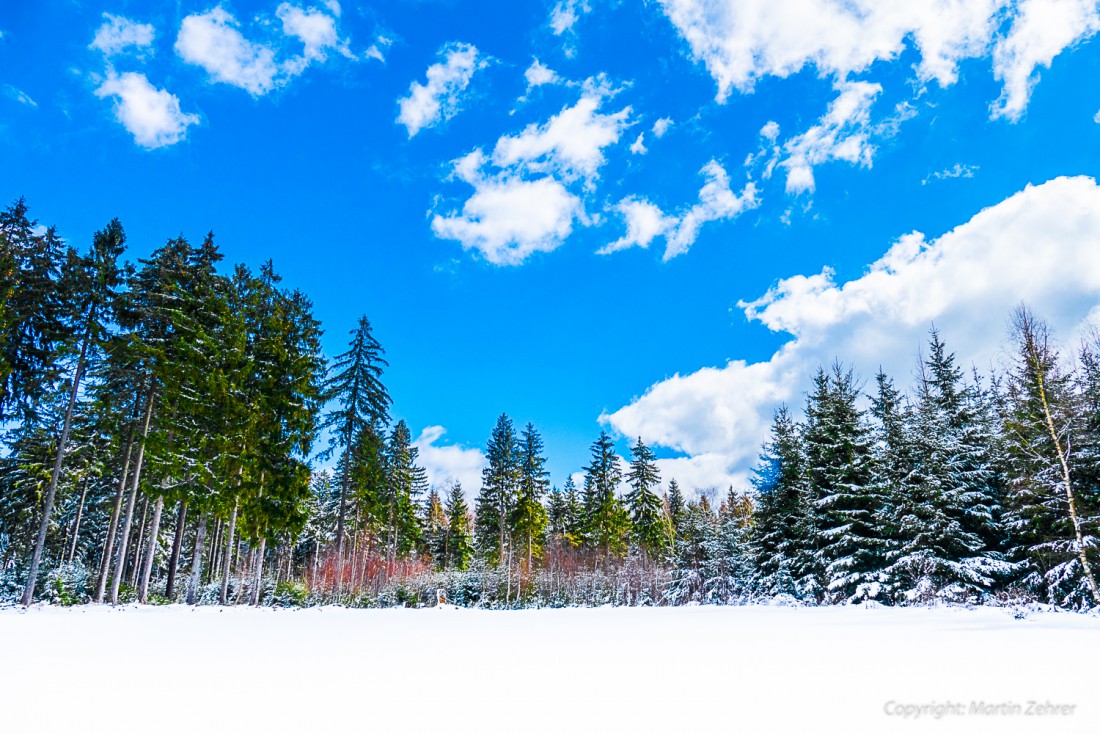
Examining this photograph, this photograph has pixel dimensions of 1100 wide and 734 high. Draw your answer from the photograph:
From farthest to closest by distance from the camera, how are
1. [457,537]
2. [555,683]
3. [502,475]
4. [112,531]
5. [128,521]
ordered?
1. [457,537]
2. [502,475]
3. [112,531]
4. [128,521]
5. [555,683]

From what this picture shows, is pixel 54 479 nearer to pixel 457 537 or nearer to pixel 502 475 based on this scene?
pixel 502 475

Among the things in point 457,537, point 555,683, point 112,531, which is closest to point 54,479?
point 112,531

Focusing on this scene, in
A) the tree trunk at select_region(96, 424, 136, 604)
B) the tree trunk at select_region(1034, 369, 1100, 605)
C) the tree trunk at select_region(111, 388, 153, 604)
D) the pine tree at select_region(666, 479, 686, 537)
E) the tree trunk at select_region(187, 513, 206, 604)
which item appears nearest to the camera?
the tree trunk at select_region(1034, 369, 1100, 605)

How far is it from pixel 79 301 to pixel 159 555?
29.9 metres

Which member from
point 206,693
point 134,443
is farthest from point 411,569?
point 206,693

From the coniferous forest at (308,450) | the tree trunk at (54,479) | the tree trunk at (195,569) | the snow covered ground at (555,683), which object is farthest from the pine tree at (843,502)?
the tree trunk at (54,479)

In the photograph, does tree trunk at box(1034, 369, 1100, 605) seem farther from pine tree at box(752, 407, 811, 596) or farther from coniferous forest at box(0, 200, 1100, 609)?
pine tree at box(752, 407, 811, 596)

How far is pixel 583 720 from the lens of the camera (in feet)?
11.7

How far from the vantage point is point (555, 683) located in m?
4.70

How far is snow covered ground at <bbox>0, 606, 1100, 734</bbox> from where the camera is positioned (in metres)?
3.55

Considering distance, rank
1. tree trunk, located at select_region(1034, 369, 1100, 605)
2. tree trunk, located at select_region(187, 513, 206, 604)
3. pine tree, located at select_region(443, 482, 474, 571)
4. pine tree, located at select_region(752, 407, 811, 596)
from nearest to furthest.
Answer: tree trunk, located at select_region(1034, 369, 1100, 605), tree trunk, located at select_region(187, 513, 206, 604), pine tree, located at select_region(752, 407, 811, 596), pine tree, located at select_region(443, 482, 474, 571)

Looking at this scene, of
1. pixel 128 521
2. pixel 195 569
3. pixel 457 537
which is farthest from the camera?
pixel 457 537

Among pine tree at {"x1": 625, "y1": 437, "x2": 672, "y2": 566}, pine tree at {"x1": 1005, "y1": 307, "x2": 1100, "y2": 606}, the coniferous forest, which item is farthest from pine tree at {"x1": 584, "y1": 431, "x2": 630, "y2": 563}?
pine tree at {"x1": 1005, "y1": 307, "x2": 1100, "y2": 606}

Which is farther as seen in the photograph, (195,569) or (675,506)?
(675,506)
